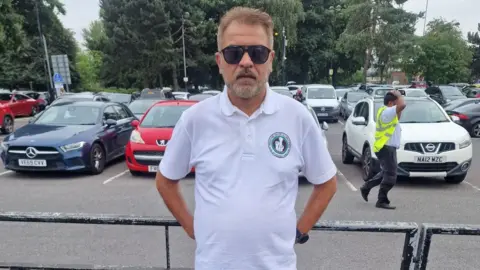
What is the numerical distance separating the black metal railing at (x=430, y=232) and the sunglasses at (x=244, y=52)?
1.21 meters

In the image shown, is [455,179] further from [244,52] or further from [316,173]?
[244,52]

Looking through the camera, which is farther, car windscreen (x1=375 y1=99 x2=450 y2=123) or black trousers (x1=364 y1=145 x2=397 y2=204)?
car windscreen (x1=375 y1=99 x2=450 y2=123)

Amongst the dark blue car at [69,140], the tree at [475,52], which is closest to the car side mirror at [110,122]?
the dark blue car at [69,140]

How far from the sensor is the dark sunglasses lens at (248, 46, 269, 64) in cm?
182

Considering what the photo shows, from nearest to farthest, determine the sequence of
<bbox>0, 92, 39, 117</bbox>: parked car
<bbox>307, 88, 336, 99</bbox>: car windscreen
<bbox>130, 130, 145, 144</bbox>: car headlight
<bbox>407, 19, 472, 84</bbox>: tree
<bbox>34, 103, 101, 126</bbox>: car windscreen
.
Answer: <bbox>130, 130, 145, 144</bbox>: car headlight, <bbox>34, 103, 101, 126</bbox>: car windscreen, <bbox>307, 88, 336, 99</bbox>: car windscreen, <bbox>0, 92, 39, 117</bbox>: parked car, <bbox>407, 19, 472, 84</bbox>: tree

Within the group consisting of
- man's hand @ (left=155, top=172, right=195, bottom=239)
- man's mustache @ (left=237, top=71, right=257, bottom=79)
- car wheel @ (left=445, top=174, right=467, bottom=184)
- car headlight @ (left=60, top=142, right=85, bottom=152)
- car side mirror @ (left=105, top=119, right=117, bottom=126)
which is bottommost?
car wheel @ (left=445, top=174, right=467, bottom=184)

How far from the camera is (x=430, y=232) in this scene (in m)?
2.08

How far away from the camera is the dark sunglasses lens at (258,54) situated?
1.82 m

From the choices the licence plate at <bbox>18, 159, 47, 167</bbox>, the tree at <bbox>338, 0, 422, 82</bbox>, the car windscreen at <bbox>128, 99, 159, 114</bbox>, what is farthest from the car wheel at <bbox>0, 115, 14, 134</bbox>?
the tree at <bbox>338, 0, 422, 82</bbox>

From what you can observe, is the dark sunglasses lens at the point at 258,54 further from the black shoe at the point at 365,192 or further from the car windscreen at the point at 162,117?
the car windscreen at the point at 162,117

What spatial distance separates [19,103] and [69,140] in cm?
1786

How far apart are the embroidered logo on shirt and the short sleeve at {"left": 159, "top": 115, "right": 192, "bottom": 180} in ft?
1.28

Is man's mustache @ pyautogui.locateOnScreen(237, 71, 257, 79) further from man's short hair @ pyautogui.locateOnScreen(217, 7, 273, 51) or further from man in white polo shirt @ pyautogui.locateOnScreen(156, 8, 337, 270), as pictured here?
Answer: man's short hair @ pyautogui.locateOnScreen(217, 7, 273, 51)

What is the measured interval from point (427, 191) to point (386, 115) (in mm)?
2075
